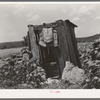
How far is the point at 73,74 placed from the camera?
7332mm

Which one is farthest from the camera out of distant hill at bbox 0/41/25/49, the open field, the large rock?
the open field

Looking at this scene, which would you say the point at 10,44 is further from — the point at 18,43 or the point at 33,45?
the point at 33,45

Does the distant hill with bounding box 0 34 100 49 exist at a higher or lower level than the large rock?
higher

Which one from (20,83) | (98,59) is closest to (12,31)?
(20,83)

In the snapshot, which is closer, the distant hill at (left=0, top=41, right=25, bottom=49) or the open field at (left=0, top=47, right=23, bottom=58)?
the distant hill at (left=0, top=41, right=25, bottom=49)

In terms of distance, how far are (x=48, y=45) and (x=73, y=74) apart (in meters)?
1.11

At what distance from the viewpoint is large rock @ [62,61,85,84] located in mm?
7173

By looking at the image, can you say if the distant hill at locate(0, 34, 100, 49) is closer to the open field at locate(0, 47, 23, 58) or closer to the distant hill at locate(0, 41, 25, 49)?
the distant hill at locate(0, 41, 25, 49)

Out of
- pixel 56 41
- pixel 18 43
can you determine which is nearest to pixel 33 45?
pixel 18 43

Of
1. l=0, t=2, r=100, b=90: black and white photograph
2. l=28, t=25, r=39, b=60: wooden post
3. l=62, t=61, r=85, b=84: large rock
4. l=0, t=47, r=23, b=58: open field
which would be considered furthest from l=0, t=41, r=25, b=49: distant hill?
l=62, t=61, r=85, b=84: large rock

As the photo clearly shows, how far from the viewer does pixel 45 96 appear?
6.80 meters

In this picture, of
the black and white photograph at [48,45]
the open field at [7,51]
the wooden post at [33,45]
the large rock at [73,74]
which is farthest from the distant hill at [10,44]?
the large rock at [73,74]

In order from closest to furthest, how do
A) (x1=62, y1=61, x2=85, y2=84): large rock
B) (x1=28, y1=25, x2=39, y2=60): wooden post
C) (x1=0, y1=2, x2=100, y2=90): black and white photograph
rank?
(x1=0, y1=2, x2=100, y2=90): black and white photograph → (x1=62, y1=61, x2=85, y2=84): large rock → (x1=28, y1=25, x2=39, y2=60): wooden post
